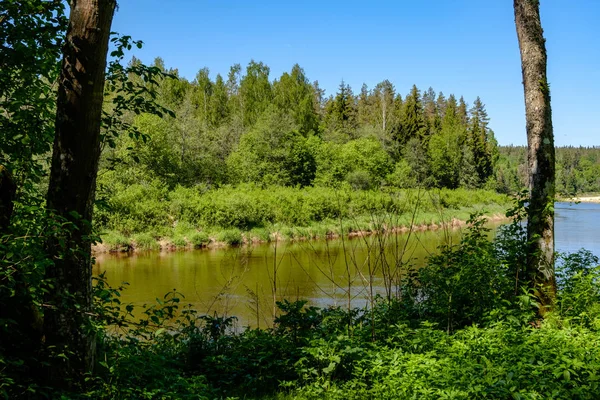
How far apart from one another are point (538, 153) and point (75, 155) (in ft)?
17.3

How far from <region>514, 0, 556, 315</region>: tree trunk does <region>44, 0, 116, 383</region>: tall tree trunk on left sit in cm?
496

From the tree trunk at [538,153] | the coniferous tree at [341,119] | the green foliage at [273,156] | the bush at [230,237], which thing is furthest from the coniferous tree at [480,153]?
the tree trunk at [538,153]

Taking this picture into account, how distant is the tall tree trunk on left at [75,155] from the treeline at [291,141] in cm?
2731

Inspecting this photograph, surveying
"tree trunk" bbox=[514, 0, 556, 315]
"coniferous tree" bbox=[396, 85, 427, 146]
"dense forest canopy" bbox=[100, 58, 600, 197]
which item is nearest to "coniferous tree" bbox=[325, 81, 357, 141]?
"dense forest canopy" bbox=[100, 58, 600, 197]

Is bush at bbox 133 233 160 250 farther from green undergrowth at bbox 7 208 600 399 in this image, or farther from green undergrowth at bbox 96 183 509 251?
green undergrowth at bbox 7 208 600 399

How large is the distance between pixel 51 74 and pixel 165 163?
31.5 metres

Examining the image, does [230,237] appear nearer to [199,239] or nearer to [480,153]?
[199,239]

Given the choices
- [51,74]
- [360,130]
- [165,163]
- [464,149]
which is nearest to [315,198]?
[165,163]

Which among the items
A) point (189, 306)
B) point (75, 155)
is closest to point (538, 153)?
point (189, 306)

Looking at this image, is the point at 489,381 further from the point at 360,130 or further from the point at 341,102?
the point at 341,102

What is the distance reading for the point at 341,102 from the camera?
2544 inches

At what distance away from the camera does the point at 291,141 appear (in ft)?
151

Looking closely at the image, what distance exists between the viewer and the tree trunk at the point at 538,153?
559cm

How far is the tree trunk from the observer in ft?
18.3
